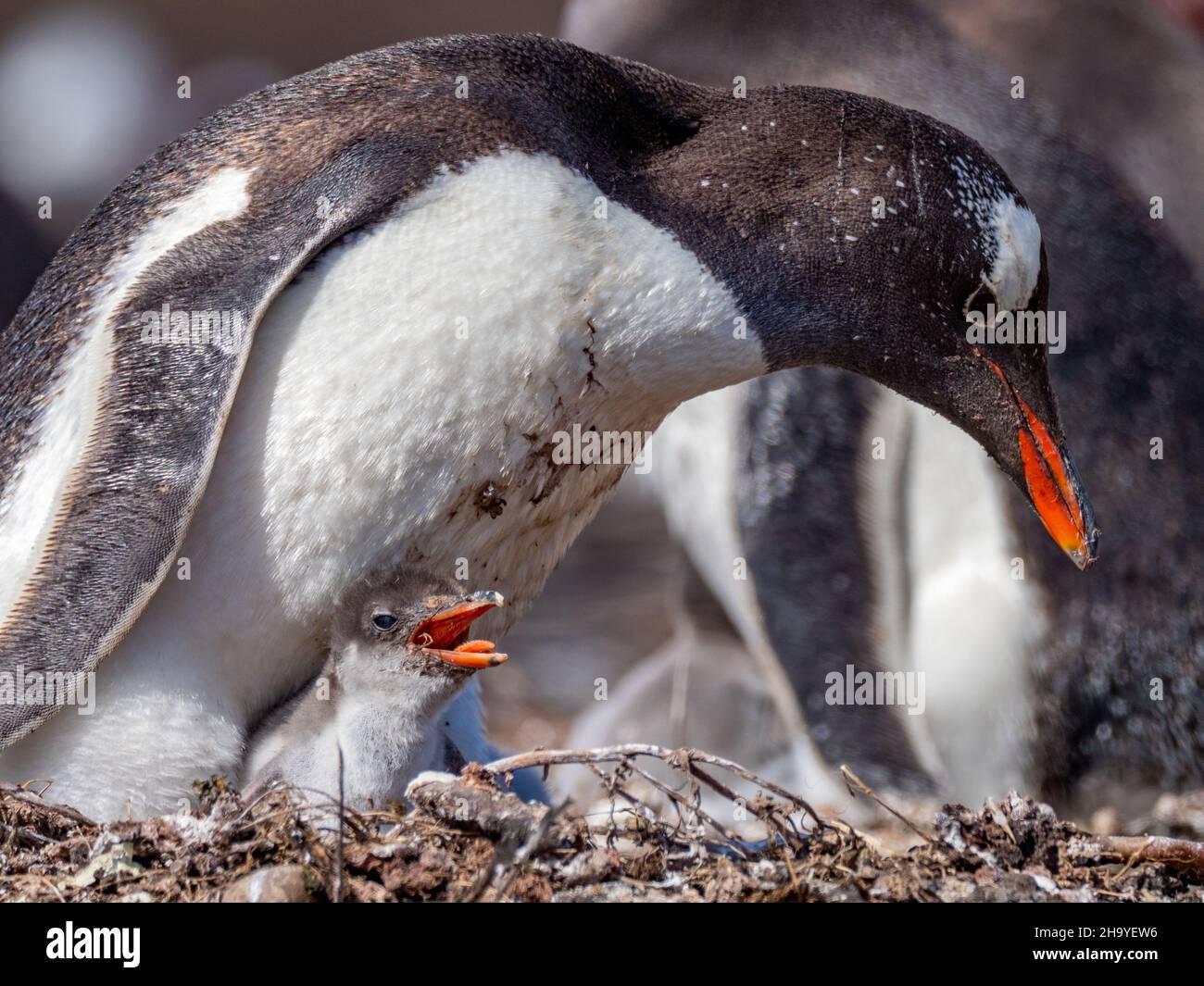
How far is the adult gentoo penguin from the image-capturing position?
8.36 feet

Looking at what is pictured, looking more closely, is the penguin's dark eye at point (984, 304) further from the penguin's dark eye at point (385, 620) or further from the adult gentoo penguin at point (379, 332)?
the penguin's dark eye at point (385, 620)

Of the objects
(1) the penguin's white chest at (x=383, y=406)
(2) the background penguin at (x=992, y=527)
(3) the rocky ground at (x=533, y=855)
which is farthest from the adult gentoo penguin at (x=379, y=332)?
(2) the background penguin at (x=992, y=527)

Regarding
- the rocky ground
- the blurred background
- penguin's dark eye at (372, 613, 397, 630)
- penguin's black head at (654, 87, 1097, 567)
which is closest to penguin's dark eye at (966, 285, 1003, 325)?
penguin's black head at (654, 87, 1097, 567)

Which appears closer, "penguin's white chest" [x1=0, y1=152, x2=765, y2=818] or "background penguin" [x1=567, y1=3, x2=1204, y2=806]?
"penguin's white chest" [x1=0, y1=152, x2=765, y2=818]

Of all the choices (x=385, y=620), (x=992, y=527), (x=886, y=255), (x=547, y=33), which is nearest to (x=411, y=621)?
(x=385, y=620)

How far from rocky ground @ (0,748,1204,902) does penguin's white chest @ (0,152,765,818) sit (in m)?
0.22

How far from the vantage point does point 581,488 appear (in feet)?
9.51

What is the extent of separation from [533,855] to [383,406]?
0.71 metres

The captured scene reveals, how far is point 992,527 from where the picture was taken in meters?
4.42

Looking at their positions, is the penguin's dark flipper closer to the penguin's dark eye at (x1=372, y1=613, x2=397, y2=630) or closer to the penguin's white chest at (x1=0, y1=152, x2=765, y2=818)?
the penguin's white chest at (x1=0, y1=152, x2=765, y2=818)

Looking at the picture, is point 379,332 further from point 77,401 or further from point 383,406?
point 77,401
